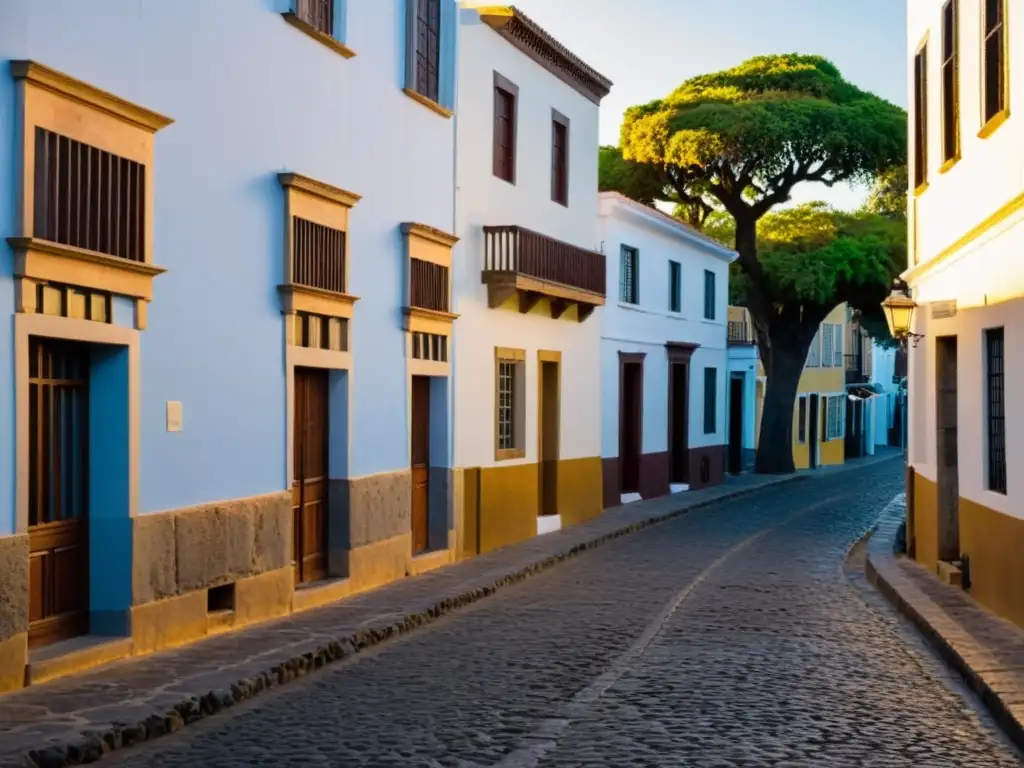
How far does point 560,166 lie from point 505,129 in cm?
291

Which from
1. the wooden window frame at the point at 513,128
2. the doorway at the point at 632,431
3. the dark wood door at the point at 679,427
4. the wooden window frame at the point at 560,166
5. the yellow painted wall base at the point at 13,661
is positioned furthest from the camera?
the dark wood door at the point at 679,427

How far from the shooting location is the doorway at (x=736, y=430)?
142 ft

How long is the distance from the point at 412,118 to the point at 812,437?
118 ft

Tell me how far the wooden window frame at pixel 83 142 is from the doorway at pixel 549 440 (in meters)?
13.1

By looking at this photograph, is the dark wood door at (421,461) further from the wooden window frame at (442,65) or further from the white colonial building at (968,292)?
the white colonial building at (968,292)

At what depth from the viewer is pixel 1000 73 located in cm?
1224

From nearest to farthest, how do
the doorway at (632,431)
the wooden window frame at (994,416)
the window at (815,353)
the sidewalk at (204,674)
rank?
the sidewalk at (204,674) → the wooden window frame at (994,416) → the doorway at (632,431) → the window at (815,353)

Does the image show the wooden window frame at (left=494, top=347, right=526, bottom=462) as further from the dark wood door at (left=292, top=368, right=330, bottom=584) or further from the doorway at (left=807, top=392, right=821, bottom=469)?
the doorway at (left=807, top=392, right=821, bottom=469)

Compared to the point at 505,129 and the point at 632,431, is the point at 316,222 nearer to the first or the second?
the point at 505,129

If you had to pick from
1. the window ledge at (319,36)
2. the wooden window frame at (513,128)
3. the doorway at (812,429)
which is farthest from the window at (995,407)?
the doorway at (812,429)

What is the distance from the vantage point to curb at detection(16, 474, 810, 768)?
287 inches

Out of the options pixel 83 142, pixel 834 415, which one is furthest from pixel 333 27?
pixel 834 415

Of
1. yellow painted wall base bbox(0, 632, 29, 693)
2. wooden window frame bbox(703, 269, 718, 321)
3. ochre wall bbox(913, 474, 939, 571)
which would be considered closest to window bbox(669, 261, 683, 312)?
wooden window frame bbox(703, 269, 718, 321)

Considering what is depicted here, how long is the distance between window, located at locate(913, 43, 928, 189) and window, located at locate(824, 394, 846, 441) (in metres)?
35.2
